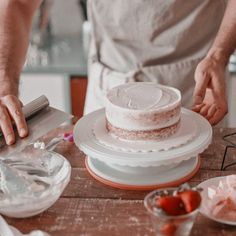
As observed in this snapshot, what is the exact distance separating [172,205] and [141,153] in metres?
0.16

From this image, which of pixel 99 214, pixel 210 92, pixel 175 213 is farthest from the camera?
pixel 210 92

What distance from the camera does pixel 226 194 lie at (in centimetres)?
86

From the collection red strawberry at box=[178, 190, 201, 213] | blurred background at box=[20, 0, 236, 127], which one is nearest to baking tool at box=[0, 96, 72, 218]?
red strawberry at box=[178, 190, 201, 213]

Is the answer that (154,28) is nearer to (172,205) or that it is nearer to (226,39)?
(226,39)

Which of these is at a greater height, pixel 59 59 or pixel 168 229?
pixel 168 229

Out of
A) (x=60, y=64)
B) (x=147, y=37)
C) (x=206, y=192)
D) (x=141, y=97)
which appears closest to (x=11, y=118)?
(x=141, y=97)

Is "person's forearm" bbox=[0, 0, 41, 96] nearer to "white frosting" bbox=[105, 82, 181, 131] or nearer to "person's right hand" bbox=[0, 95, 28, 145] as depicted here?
"person's right hand" bbox=[0, 95, 28, 145]

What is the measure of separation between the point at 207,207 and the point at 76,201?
0.22 metres

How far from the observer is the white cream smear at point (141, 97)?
0.94m

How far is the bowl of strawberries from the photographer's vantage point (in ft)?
2.50

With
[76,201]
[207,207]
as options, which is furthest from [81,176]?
[207,207]

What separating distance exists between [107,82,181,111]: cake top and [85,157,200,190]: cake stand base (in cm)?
11

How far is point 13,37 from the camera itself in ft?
4.17

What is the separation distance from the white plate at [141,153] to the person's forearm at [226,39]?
302 millimetres
